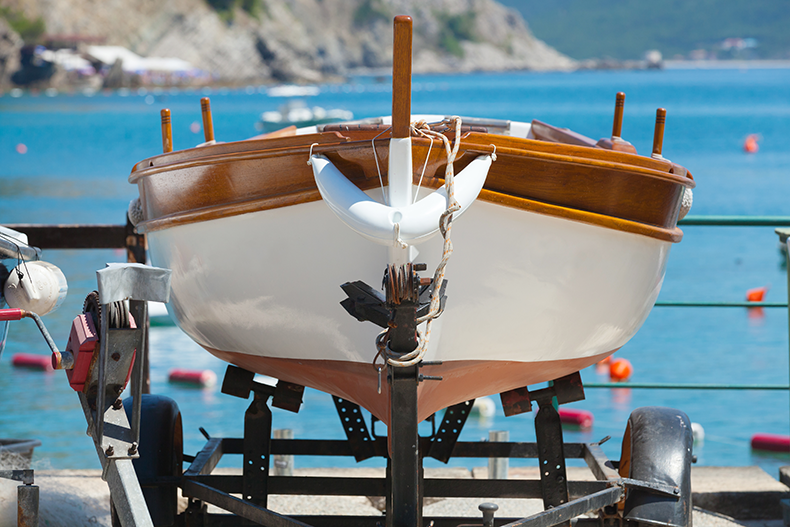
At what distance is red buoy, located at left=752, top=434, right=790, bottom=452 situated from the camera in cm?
802

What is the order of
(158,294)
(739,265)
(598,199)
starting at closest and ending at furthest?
(158,294) → (598,199) → (739,265)

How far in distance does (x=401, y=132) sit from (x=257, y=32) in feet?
396

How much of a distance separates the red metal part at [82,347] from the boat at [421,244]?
23.0 inches

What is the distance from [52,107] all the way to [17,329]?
233 feet

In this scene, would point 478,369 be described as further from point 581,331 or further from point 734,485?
point 734,485

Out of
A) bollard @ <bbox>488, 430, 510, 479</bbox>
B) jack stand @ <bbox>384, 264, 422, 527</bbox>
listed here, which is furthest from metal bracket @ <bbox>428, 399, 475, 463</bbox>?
jack stand @ <bbox>384, 264, 422, 527</bbox>

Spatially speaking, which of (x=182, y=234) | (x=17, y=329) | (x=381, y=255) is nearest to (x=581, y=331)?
(x=381, y=255)

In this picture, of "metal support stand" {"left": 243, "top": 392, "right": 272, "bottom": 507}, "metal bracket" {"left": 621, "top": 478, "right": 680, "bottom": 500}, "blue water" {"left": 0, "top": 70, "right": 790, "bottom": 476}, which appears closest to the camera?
"metal bracket" {"left": 621, "top": 478, "right": 680, "bottom": 500}

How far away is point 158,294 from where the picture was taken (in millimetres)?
2068

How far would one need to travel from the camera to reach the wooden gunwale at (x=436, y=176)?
240 centimetres

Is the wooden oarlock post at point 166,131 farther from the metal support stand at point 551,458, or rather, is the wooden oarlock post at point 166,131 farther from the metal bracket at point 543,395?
the metal support stand at point 551,458

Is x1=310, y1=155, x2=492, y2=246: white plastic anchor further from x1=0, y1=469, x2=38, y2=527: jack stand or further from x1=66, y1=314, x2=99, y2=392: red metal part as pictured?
x1=0, y1=469, x2=38, y2=527: jack stand

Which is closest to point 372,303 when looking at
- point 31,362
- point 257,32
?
point 31,362

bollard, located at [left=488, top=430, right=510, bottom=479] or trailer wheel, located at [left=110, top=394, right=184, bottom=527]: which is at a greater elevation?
trailer wheel, located at [left=110, top=394, right=184, bottom=527]
